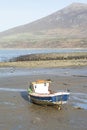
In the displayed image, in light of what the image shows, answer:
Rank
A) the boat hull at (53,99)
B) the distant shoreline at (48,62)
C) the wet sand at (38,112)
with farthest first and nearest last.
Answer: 1. the distant shoreline at (48,62)
2. the boat hull at (53,99)
3. the wet sand at (38,112)

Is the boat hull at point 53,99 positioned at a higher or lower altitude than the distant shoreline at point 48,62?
lower

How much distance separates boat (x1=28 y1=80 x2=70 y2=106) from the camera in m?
24.4

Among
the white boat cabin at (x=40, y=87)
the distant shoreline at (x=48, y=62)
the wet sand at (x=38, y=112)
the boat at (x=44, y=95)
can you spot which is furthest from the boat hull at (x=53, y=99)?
the distant shoreline at (x=48, y=62)

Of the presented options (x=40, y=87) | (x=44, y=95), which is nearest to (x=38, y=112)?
(x=44, y=95)

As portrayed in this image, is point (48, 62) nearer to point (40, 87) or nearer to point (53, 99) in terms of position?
point (40, 87)

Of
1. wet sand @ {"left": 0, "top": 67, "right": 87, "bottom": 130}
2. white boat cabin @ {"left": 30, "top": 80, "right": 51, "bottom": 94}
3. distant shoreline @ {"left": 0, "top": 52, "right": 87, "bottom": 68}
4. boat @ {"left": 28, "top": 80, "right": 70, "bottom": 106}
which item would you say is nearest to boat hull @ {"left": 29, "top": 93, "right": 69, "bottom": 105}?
boat @ {"left": 28, "top": 80, "right": 70, "bottom": 106}

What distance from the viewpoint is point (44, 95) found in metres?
25.0

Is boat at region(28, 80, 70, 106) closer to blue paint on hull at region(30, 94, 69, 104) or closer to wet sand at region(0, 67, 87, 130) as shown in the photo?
blue paint on hull at region(30, 94, 69, 104)

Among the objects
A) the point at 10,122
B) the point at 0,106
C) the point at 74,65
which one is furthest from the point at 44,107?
the point at 74,65

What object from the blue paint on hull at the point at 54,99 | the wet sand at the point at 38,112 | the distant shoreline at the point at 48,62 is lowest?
the wet sand at the point at 38,112

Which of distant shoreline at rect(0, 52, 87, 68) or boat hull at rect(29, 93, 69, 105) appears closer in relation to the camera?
boat hull at rect(29, 93, 69, 105)

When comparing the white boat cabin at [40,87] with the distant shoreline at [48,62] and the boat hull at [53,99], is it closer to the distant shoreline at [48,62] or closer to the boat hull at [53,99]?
the boat hull at [53,99]

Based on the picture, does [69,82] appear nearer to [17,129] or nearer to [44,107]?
[44,107]

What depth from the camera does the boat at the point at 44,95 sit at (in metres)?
24.4
